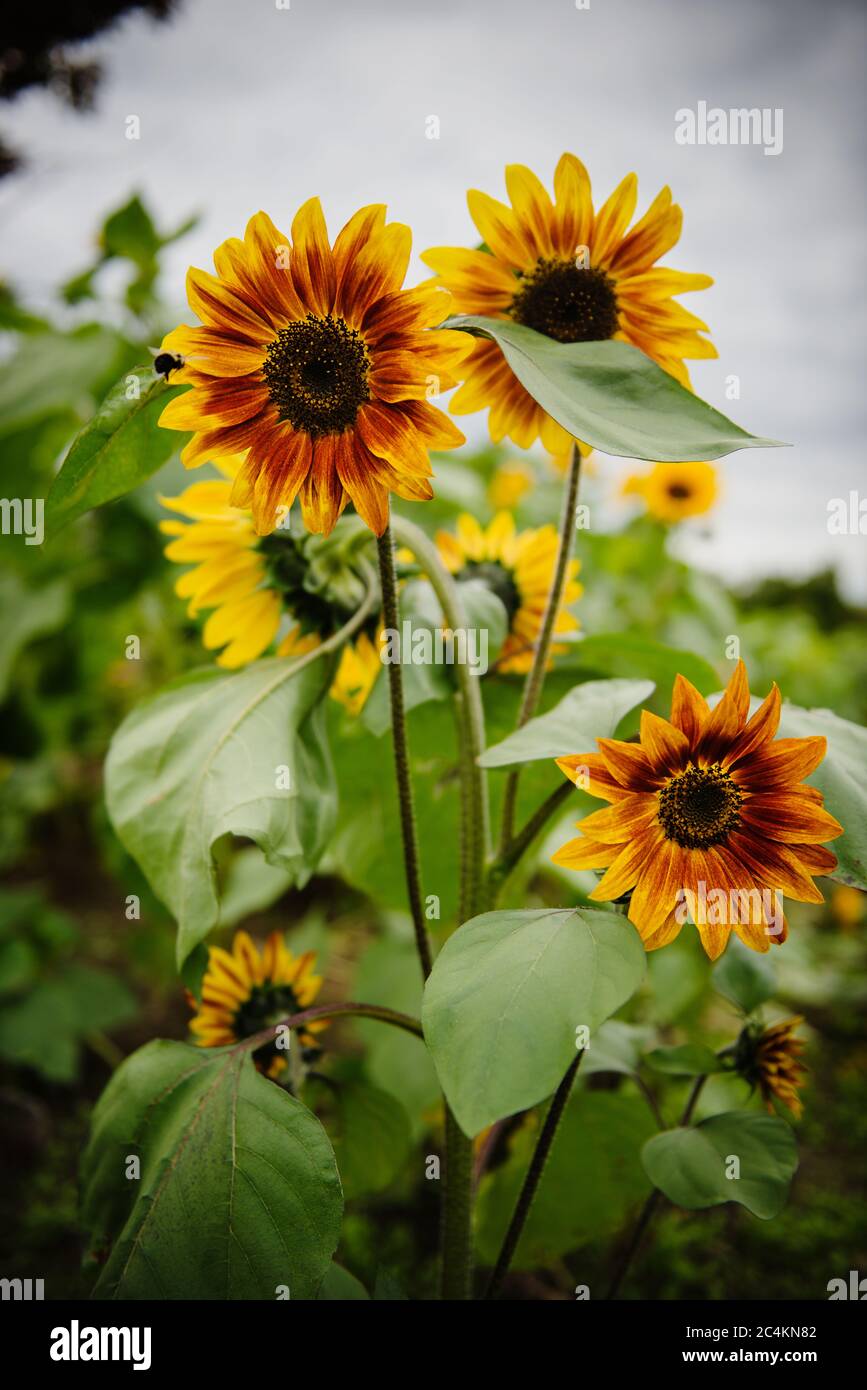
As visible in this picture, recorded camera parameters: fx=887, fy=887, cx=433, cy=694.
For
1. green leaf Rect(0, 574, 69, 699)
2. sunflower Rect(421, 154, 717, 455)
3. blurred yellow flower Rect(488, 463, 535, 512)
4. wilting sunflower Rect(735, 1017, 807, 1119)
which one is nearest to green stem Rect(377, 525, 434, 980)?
sunflower Rect(421, 154, 717, 455)

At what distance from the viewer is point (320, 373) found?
480 millimetres

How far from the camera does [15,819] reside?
1.93 metres

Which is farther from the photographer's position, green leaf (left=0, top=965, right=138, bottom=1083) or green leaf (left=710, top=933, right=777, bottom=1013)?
green leaf (left=0, top=965, right=138, bottom=1083)

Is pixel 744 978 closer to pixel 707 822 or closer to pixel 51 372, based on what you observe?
pixel 707 822

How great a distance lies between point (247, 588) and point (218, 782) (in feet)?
0.60

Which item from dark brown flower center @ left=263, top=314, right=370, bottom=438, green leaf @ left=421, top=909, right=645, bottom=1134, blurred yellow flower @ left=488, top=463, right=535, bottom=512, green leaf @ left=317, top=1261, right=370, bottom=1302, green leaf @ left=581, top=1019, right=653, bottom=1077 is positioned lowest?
green leaf @ left=317, top=1261, right=370, bottom=1302

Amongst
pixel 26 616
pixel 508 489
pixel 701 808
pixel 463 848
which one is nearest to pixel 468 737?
pixel 463 848

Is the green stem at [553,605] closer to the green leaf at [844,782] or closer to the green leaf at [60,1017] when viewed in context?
the green leaf at [844,782]

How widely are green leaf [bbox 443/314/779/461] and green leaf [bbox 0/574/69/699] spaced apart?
1088 millimetres

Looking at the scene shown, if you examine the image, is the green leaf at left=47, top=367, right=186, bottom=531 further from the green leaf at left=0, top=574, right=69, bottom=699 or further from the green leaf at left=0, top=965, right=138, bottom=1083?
the green leaf at left=0, top=965, right=138, bottom=1083

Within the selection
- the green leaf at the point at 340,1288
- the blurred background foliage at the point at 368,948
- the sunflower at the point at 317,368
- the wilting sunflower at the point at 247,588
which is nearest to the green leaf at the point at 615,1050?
the blurred background foliage at the point at 368,948

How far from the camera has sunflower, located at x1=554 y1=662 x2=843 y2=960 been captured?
454 millimetres

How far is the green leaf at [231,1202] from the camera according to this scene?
0.49m
